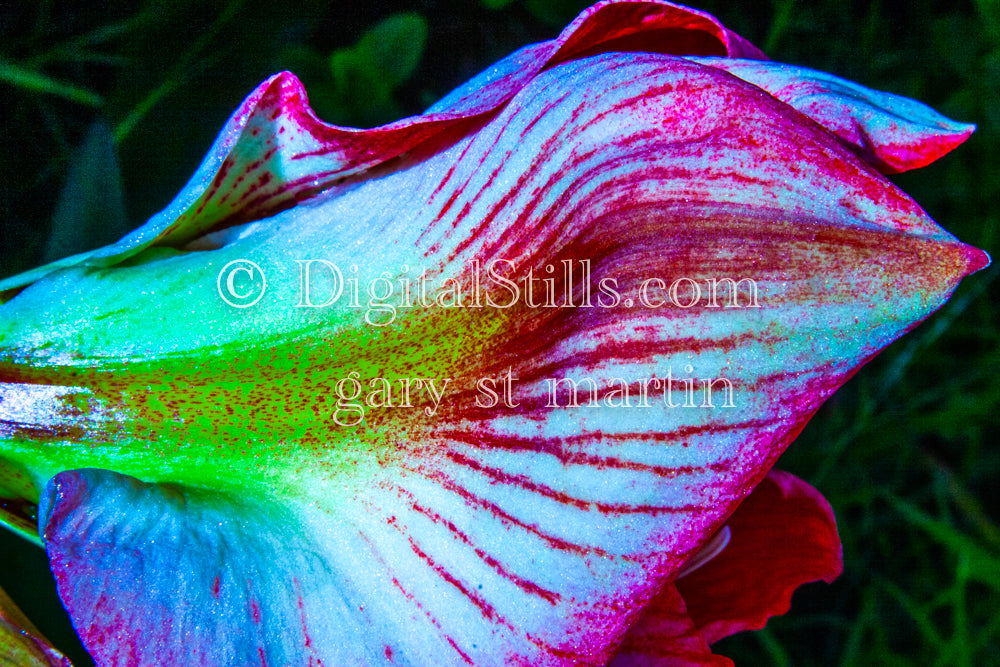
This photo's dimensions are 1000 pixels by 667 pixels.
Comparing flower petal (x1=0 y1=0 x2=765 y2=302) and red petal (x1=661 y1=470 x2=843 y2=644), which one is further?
red petal (x1=661 y1=470 x2=843 y2=644)

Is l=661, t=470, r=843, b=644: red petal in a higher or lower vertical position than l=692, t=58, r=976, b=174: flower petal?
lower

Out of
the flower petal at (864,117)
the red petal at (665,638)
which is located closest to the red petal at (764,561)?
the red petal at (665,638)

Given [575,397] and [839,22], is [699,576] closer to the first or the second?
[575,397]

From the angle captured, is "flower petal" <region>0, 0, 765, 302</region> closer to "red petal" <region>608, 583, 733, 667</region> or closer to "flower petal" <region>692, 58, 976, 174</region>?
"flower petal" <region>692, 58, 976, 174</region>

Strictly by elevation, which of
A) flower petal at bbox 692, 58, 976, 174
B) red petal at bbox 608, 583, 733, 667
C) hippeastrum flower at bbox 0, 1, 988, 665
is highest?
flower petal at bbox 692, 58, 976, 174

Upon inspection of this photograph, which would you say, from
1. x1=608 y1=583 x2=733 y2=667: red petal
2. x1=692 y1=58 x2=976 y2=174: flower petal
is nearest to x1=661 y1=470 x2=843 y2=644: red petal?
x1=608 y1=583 x2=733 y2=667: red petal

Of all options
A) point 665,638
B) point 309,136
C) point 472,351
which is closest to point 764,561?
point 665,638

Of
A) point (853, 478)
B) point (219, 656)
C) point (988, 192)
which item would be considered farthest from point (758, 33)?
point (219, 656)

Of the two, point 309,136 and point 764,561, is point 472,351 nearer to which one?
point 309,136
